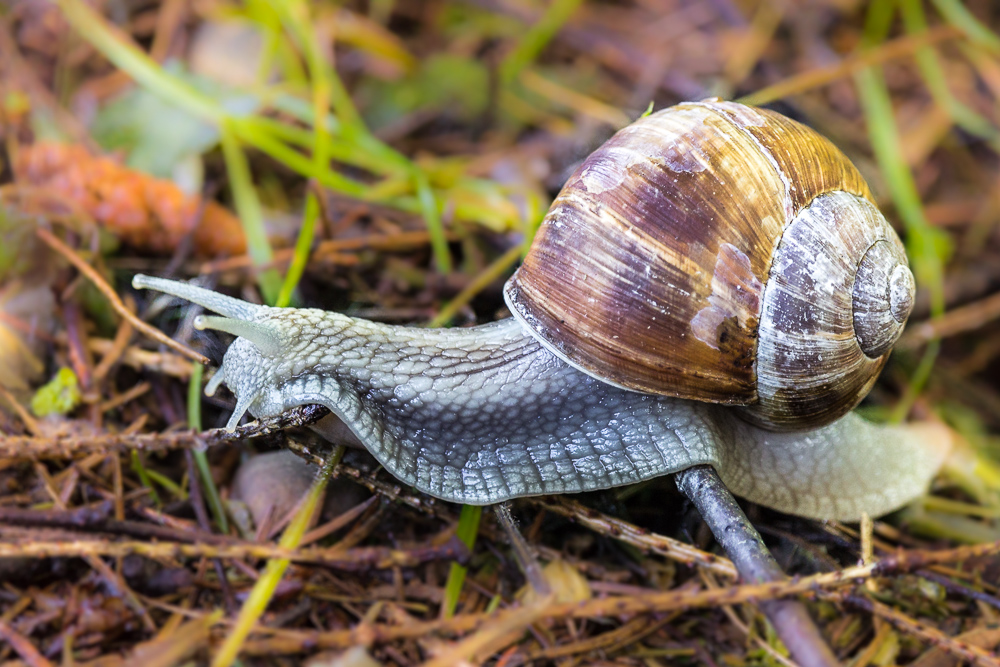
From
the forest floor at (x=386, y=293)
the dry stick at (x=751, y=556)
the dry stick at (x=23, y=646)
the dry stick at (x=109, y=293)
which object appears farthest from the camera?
the dry stick at (x=109, y=293)

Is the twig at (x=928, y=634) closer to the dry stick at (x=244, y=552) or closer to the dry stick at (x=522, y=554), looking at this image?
the dry stick at (x=522, y=554)

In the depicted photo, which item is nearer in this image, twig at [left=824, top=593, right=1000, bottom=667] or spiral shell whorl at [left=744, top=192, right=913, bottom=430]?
twig at [left=824, top=593, right=1000, bottom=667]

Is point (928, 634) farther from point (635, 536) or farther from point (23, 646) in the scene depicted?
point (23, 646)

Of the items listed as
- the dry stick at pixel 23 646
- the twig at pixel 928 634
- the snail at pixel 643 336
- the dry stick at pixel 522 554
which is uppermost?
the snail at pixel 643 336

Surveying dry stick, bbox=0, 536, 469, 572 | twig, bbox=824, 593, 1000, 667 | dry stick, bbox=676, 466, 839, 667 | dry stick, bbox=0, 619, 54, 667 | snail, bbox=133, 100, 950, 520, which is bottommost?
dry stick, bbox=0, 619, 54, 667

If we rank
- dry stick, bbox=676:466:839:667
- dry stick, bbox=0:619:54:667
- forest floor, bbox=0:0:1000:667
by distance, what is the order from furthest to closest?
forest floor, bbox=0:0:1000:667, dry stick, bbox=0:619:54:667, dry stick, bbox=676:466:839:667

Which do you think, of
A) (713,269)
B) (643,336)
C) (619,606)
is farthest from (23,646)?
(713,269)

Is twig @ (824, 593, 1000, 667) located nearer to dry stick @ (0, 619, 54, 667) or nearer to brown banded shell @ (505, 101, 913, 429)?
brown banded shell @ (505, 101, 913, 429)

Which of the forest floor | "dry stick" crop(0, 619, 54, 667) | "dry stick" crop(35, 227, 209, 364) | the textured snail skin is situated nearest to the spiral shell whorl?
the textured snail skin

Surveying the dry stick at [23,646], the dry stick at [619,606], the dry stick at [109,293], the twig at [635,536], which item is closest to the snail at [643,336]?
the twig at [635,536]

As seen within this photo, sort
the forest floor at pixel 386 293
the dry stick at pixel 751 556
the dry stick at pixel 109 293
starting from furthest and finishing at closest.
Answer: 1. the dry stick at pixel 109 293
2. the forest floor at pixel 386 293
3. the dry stick at pixel 751 556
